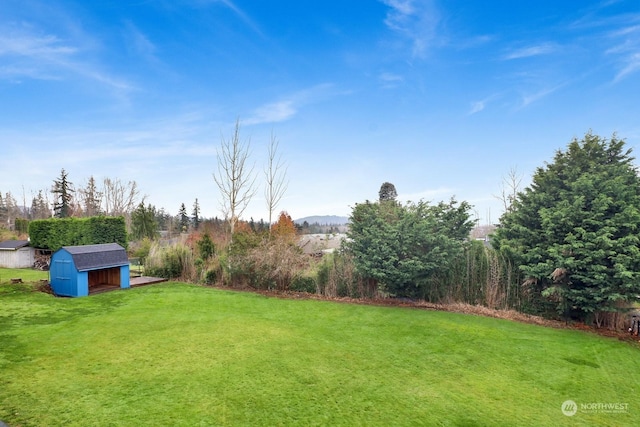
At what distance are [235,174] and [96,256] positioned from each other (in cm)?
727

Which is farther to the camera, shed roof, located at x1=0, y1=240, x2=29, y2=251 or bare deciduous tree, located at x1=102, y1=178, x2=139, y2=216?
bare deciduous tree, located at x1=102, y1=178, x2=139, y2=216

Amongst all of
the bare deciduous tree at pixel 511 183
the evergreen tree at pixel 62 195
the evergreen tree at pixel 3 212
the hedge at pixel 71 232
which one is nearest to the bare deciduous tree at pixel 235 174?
the hedge at pixel 71 232

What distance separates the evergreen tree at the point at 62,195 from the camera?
107ft

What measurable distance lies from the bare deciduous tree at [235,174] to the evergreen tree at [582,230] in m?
11.8

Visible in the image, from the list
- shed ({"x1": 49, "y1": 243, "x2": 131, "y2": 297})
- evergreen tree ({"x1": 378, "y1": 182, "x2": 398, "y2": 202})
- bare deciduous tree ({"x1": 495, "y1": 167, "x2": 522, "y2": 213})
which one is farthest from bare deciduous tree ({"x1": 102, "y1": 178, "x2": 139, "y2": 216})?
bare deciduous tree ({"x1": 495, "y1": 167, "x2": 522, "y2": 213})

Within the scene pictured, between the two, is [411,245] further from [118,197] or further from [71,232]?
[118,197]

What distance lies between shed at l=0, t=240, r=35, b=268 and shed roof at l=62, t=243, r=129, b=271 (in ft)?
31.5

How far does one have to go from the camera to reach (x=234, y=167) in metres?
15.6

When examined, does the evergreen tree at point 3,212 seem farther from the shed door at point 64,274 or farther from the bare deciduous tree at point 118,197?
the shed door at point 64,274

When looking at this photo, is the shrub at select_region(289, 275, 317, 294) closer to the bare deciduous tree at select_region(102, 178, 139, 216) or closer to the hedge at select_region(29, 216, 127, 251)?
the hedge at select_region(29, 216, 127, 251)

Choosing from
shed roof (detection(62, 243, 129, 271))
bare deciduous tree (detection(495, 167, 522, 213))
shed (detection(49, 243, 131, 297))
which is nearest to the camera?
shed (detection(49, 243, 131, 297))

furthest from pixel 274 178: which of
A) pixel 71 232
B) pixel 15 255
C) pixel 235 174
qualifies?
pixel 15 255

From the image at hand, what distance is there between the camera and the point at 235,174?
51.2 ft

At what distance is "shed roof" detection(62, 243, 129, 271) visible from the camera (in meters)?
9.37
